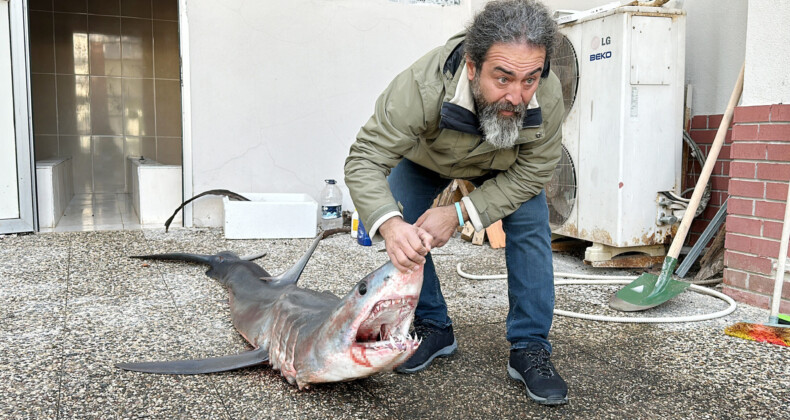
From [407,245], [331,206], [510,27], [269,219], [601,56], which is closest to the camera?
[407,245]

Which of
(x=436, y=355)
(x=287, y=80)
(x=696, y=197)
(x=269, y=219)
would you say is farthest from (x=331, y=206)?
(x=436, y=355)

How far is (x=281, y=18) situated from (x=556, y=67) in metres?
2.38

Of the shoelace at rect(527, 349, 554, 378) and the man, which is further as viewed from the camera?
the shoelace at rect(527, 349, 554, 378)

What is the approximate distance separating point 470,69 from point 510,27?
167mm

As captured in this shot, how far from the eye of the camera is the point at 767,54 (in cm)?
283

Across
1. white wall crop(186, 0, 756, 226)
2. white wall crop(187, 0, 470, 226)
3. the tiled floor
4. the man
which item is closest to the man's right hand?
the man

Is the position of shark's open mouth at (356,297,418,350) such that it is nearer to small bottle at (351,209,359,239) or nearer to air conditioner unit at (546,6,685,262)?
air conditioner unit at (546,6,685,262)

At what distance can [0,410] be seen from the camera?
175 cm

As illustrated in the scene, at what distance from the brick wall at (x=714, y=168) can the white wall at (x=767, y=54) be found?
0.68 m

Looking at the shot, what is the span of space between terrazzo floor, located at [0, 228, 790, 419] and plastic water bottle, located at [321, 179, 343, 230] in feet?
4.97

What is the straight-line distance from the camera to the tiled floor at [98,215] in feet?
16.4

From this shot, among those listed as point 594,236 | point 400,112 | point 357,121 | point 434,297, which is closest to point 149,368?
point 434,297

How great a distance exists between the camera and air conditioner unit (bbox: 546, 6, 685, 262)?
11.0ft

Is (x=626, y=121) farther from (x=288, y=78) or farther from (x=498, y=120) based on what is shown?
(x=288, y=78)
